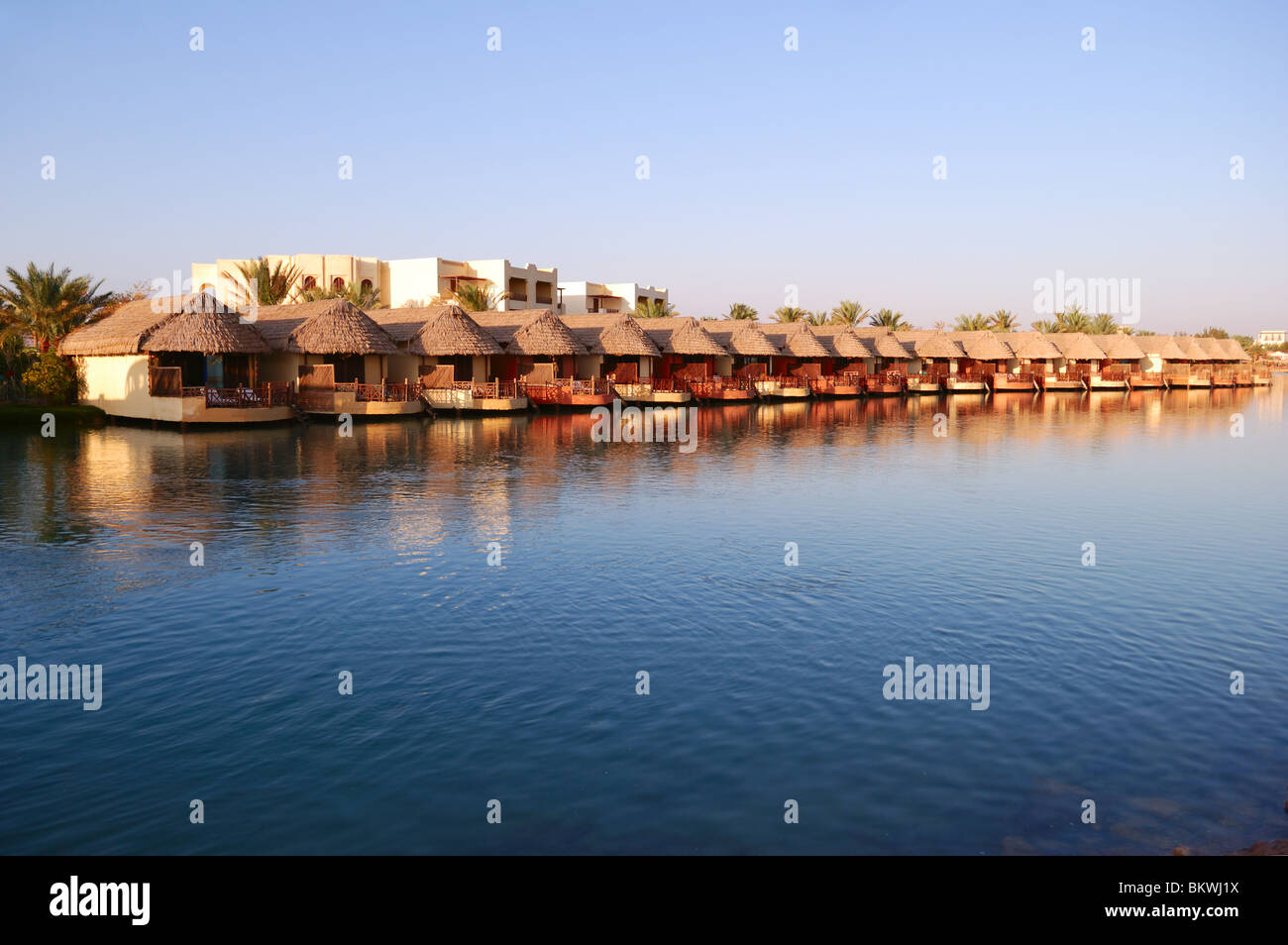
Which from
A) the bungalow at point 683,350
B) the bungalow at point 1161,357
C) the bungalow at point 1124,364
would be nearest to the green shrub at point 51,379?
the bungalow at point 683,350

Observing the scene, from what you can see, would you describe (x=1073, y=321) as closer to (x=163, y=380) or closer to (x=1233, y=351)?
(x=1233, y=351)

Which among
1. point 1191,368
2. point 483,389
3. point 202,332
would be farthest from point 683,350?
point 1191,368

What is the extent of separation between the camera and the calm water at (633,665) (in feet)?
19.1

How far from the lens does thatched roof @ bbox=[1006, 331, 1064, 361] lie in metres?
68.2

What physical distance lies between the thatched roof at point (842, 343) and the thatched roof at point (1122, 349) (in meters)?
23.5

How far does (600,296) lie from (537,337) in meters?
40.8

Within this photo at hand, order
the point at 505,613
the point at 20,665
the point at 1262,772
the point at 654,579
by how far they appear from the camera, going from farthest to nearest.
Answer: the point at 654,579 → the point at 505,613 → the point at 20,665 → the point at 1262,772

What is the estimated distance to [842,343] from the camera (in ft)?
194

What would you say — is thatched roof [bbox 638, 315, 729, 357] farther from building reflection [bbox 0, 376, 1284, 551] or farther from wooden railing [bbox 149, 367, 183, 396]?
wooden railing [bbox 149, 367, 183, 396]

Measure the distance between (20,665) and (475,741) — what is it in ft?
14.6
